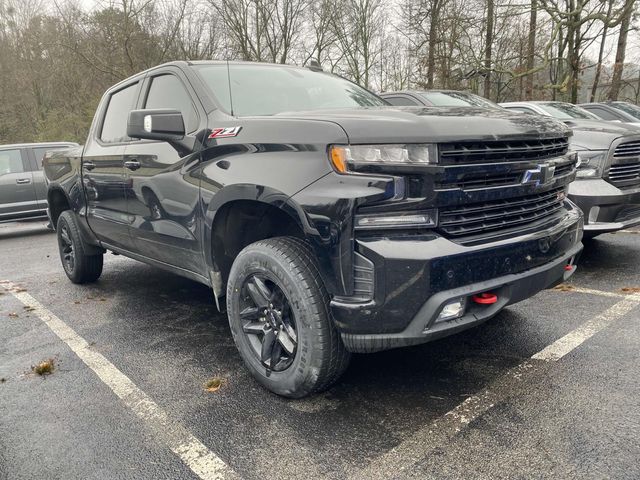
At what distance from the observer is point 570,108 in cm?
764

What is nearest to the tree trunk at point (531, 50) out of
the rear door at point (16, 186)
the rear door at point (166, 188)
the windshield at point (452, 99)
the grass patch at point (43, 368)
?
the windshield at point (452, 99)

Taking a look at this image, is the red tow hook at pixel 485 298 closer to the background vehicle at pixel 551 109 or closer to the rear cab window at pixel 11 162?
the background vehicle at pixel 551 109

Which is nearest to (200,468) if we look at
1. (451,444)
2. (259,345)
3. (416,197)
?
(259,345)

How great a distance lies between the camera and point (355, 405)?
255 cm

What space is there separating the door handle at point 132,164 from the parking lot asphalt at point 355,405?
122 centimetres

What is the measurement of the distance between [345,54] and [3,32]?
15455mm

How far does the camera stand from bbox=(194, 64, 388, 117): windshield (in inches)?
124

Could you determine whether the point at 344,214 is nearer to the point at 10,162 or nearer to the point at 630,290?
the point at 630,290

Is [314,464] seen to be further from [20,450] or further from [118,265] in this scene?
[118,265]

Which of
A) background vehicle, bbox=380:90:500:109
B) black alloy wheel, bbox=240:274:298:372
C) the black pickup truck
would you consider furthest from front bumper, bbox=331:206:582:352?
background vehicle, bbox=380:90:500:109

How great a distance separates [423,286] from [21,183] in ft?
31.8

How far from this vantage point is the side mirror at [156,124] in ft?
9.58

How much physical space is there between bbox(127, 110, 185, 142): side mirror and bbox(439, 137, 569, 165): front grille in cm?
161

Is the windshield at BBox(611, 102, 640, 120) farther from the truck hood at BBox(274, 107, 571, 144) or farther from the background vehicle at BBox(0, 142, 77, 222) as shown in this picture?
the background vehicle at BBox(0, 142, 77, 222)
